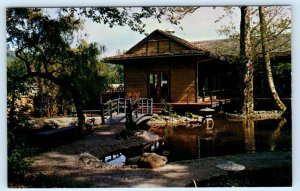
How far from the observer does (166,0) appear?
731 centimetres

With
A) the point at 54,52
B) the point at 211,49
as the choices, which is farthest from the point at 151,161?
the point at 211,49

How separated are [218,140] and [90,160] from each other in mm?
4006

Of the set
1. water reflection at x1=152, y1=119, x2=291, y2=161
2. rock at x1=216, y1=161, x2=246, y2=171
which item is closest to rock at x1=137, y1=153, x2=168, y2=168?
water reflection at x1=152, y1=119, x2=291, y2=161

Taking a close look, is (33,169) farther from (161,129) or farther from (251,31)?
(251,31)

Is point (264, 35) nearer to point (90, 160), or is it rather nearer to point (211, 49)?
point (211, 49)

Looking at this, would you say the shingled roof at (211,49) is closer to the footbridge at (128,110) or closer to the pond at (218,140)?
the footbridge at (128,110)

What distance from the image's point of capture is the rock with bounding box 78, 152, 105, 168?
8.18 meters

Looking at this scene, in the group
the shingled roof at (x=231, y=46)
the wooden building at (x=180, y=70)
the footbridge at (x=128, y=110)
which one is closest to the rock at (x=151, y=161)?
the footbridge at (x=128, y=110)

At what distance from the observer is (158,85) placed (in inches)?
509

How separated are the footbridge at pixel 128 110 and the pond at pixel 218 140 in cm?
66

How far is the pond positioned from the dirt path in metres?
0.53

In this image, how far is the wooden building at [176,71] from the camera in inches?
475

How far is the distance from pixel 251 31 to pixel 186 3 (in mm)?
4497

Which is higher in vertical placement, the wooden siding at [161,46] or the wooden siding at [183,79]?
the wooden siding at [161,46]
